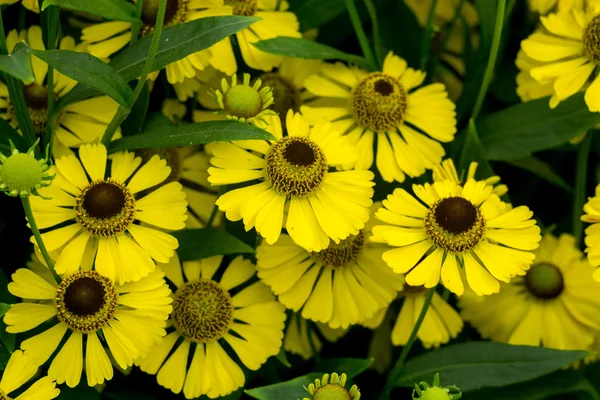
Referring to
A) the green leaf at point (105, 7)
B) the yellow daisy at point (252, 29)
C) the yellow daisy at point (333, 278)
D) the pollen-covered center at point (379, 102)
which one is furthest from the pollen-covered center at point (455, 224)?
the green leaf at point (105, 7)

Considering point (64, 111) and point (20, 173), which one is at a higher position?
point (64, 111)

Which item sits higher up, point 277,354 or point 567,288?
point 567,288

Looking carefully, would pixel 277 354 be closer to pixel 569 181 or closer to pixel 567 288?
pixel 567 288

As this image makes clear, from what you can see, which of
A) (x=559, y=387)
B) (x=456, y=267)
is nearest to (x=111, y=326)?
(x=456, y=267)

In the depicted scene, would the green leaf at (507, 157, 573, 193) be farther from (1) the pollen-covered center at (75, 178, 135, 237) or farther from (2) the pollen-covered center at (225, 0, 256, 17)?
(1) the pollen-covered center at (75, 178, 135, 237)

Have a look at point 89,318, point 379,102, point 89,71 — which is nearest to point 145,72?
point 89,71

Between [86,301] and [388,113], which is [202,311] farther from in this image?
[388,113]

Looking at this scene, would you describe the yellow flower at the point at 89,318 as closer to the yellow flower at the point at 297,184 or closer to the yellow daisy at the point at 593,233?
the yellow flower at the point at 297,184
